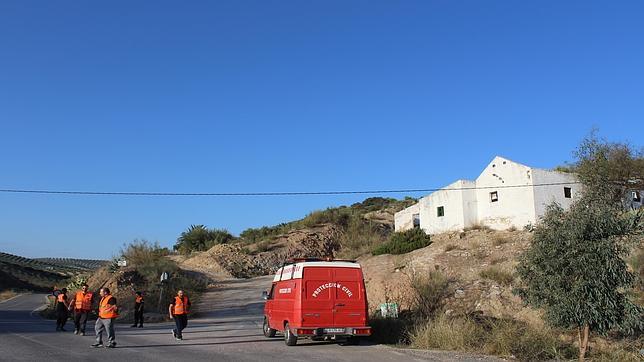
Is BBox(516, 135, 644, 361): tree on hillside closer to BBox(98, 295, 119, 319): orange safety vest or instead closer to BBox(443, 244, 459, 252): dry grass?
BBox(98, 295, 119, 319): orange safety vest

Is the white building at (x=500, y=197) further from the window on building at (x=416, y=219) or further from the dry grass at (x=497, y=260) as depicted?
the dry grass at (x=497, y=260)

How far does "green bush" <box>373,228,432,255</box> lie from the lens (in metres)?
37.2

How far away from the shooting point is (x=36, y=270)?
9250 cm

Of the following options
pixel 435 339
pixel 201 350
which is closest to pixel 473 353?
pixel 435 339

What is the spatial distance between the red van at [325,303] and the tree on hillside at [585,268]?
4557 mm

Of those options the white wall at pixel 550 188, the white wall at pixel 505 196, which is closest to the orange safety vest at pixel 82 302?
the white wall at pixel 505 196

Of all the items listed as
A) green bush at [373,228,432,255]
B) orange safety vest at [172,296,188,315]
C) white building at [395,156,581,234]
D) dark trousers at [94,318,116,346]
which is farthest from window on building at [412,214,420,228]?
dark trousers at [94,318,116,346]

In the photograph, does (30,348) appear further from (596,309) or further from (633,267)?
(633,267)

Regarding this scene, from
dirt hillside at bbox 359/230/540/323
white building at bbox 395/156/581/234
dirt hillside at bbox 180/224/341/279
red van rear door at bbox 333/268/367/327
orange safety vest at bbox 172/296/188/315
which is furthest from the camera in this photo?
dirt hillside at bbox 180/224/341/279

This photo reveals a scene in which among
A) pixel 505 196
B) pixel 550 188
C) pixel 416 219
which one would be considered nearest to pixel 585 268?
pixel 550 188

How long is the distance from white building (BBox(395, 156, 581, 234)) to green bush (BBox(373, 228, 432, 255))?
105 cm

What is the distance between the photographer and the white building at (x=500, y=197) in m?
33.2

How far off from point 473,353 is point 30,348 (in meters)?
10.9

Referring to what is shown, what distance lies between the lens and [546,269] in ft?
41.7
